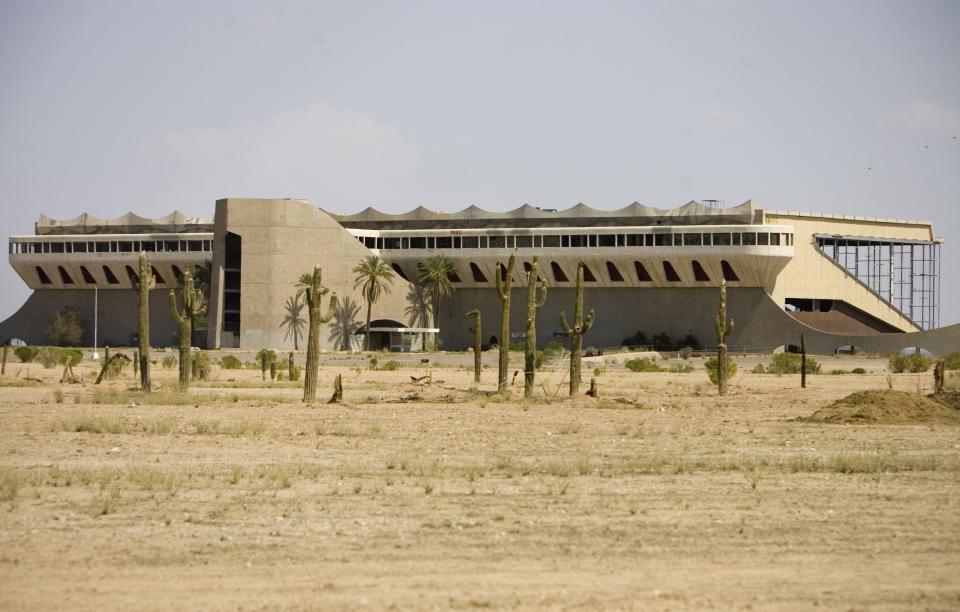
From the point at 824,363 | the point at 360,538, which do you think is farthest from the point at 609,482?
the point at 824,363

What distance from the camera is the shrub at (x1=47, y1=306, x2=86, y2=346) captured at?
3875 inches

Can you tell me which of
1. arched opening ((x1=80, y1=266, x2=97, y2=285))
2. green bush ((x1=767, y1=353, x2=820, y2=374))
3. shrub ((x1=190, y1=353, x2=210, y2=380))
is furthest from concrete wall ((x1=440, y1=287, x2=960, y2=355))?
shrub ((x1=190, y1=353, x2=210, y2=380))

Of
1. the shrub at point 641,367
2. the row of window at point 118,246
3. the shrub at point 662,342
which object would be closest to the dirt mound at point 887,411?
the shrub at point 641,367

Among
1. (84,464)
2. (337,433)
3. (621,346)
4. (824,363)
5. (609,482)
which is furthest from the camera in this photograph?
(621,346)

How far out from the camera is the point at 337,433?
22.8 m

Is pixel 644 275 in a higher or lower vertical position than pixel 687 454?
higher

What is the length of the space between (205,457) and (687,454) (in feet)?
26.3

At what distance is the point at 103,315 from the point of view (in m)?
100

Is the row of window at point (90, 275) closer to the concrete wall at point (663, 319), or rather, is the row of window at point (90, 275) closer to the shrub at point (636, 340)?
the concrete wall at point (663, 319)

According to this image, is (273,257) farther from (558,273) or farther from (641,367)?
(641,367)

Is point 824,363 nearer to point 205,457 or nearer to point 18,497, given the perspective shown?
point 205,457

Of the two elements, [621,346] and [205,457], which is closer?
[205,457]

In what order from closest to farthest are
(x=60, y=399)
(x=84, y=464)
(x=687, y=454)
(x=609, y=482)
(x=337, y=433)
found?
(x=609, y=482) < (x=84, y=464) < (x=687, y=454) < (x=337, y=433) < (x=60, y=399)

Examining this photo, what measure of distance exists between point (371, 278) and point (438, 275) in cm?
531
